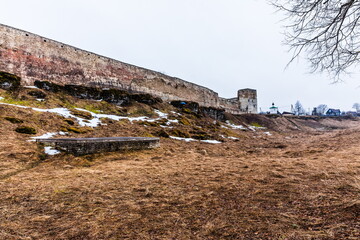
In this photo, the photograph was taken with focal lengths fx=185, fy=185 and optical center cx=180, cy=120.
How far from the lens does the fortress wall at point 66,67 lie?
13.5m

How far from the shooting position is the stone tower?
4072cm

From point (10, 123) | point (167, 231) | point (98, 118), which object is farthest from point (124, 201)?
point (98, 118)

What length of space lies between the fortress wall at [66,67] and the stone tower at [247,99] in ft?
69.2

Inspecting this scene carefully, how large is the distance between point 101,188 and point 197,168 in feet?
7.92

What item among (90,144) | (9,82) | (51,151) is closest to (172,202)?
(90,144)

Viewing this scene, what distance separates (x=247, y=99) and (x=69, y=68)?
115 feet

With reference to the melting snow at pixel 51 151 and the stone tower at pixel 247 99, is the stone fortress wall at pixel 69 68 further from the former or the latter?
the stone tower at pixel 247 99

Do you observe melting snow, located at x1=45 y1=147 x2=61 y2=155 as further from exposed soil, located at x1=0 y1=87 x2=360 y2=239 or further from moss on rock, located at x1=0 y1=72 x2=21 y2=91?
moss on rock, located at x1=0 y1=72 x2=21 y2=91

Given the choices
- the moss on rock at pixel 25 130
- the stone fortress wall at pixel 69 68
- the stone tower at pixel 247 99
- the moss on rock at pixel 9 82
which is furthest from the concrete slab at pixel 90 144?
the stone tower at pixel 247 99

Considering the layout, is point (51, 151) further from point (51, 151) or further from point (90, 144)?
point (90, 144)

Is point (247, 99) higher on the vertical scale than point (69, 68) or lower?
higher

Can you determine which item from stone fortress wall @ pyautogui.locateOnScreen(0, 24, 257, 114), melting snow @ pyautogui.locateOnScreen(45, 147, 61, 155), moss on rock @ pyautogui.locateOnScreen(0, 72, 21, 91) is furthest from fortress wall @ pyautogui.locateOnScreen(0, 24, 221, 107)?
melting snow @ pyautogui.locateOnScreen(45, 147, 61, 155)

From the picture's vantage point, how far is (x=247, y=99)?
41094 millimetres

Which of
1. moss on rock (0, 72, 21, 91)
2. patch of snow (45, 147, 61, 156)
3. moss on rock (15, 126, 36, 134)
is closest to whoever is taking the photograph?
patch of snow (45, 147, 61, 156)
